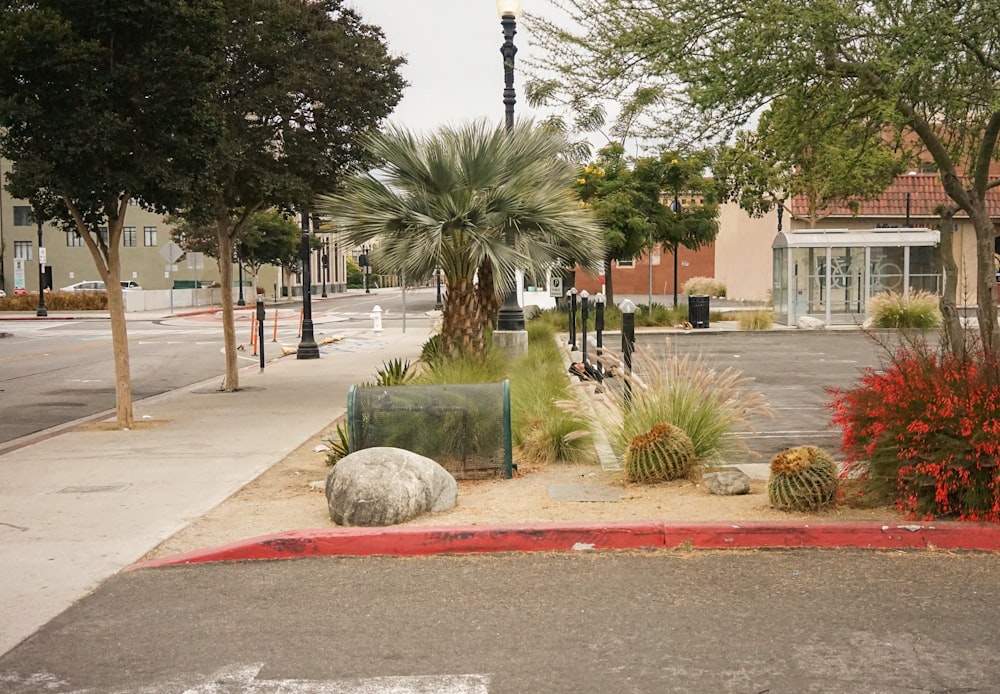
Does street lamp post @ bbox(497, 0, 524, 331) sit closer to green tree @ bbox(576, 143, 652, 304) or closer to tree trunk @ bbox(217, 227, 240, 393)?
tree trunk @ bbox(217, 227, 240, 393)

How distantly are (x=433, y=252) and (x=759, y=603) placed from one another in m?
10.2

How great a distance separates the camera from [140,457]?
37.6ft

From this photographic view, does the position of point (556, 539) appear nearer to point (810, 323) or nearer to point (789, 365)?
point (789, 365)

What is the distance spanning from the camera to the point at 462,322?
52.4ft

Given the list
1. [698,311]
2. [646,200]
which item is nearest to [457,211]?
[698,311]

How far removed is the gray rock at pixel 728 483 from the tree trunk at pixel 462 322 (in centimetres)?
763

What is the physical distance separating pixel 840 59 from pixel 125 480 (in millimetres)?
7174

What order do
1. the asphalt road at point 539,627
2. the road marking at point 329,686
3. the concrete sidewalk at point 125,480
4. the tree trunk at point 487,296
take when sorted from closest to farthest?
1. the road marking at point 329,686
2. the asphalt road at point 539,627
3. the concrete sidewalk at point 125,480
4. the tree trunk at point 487,296

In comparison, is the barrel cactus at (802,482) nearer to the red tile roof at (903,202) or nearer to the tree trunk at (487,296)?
the tree trunk at (487,296)

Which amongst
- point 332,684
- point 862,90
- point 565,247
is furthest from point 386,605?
point 565,247

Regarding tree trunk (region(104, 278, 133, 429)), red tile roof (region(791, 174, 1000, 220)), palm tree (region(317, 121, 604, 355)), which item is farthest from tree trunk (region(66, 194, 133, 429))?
red tile roof (region(791, 174, 1000, 220))

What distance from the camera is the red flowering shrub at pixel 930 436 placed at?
7.22 m

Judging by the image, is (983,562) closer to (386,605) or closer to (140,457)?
(386,605)

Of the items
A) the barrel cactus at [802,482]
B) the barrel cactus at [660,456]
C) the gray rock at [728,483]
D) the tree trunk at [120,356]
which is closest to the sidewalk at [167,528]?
the tree trunk at [120,356]
